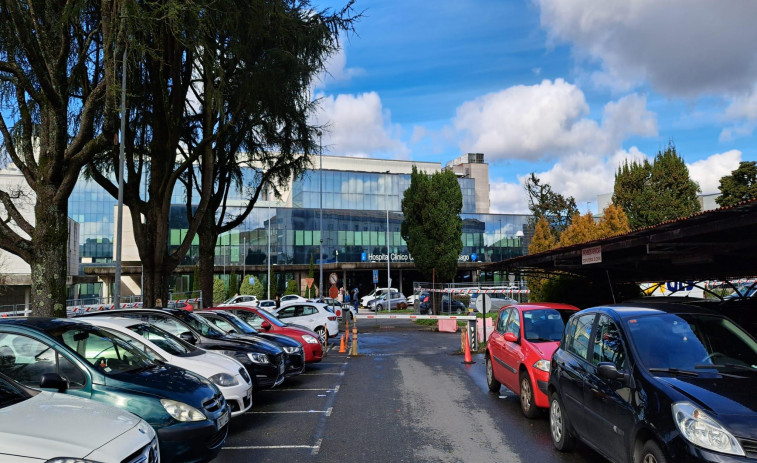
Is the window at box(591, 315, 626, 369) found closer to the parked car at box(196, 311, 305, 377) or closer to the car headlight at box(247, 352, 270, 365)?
the car headlight at box(247, 352, 270, 365)

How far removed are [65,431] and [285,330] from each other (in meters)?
12.0

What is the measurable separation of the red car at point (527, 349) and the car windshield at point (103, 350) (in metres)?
5.28

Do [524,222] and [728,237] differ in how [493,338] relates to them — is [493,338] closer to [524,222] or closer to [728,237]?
[728,237]

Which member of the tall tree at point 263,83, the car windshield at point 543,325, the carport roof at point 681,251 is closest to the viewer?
the carport roof at point 681,251

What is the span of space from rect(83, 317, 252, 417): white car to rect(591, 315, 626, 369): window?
4728mm

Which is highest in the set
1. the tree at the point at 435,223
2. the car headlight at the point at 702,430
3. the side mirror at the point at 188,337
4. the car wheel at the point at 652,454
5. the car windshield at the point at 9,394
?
the tree at the point at 435,223

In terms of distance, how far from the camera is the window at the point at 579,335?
6613 millimetres

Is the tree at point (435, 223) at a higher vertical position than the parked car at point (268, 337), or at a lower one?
higher

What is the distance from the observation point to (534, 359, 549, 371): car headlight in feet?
27.6

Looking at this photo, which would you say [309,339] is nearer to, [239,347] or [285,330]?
[285,330]

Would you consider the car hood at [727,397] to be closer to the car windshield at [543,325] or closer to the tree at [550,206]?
the car windshield at [543,325]

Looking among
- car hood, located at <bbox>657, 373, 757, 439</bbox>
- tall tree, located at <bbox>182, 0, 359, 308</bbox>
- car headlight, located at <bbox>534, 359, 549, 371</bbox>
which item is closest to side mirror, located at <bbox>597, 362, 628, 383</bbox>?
car hood, located at <bbox>657, 373, 757, 439</bbox>

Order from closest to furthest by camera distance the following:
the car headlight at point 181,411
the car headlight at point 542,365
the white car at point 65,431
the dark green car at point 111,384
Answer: the white car at point 65,431 → the dark green car at point 111,384 → the car headlight at point 181,411 → the car headlight at point 542,365

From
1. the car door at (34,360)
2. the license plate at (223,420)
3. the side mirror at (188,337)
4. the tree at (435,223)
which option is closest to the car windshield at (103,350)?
the car door at (34,360)
